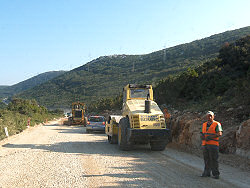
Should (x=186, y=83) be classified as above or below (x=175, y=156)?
above

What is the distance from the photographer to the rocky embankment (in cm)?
948

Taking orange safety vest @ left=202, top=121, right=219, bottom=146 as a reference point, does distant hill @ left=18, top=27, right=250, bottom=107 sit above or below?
above

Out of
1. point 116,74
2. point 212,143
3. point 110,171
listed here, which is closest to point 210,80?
point 212,143

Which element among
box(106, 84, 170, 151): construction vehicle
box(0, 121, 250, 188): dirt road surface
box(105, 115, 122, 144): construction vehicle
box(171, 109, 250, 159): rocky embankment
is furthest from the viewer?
box(105, 115, 122, 144): construction vehicle

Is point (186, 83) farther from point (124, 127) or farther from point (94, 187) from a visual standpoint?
point (94, 187)

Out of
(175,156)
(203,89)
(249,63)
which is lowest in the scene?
(175,156)

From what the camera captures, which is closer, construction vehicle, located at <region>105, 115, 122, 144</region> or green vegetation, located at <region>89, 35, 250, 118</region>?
construction vehicle, located at <region>105, 115, 122, 144</region>

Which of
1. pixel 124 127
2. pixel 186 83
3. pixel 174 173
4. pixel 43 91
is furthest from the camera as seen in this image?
pixel 43 91

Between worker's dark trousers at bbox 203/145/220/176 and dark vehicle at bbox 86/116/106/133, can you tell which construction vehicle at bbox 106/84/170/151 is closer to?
worker's dark trousers at bbox 203/145/220/176

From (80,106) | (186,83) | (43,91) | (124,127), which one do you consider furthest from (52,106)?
(124,127)

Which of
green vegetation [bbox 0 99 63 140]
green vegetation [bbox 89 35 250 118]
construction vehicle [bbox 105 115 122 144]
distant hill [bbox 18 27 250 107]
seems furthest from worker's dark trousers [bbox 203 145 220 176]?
distant hill [bbox 18 27 250 107]

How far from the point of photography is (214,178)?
7.00m

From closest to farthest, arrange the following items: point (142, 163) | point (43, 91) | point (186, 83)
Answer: point (142, 163) → point (186, 83) → point (43, 91)

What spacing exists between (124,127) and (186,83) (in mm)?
18637
